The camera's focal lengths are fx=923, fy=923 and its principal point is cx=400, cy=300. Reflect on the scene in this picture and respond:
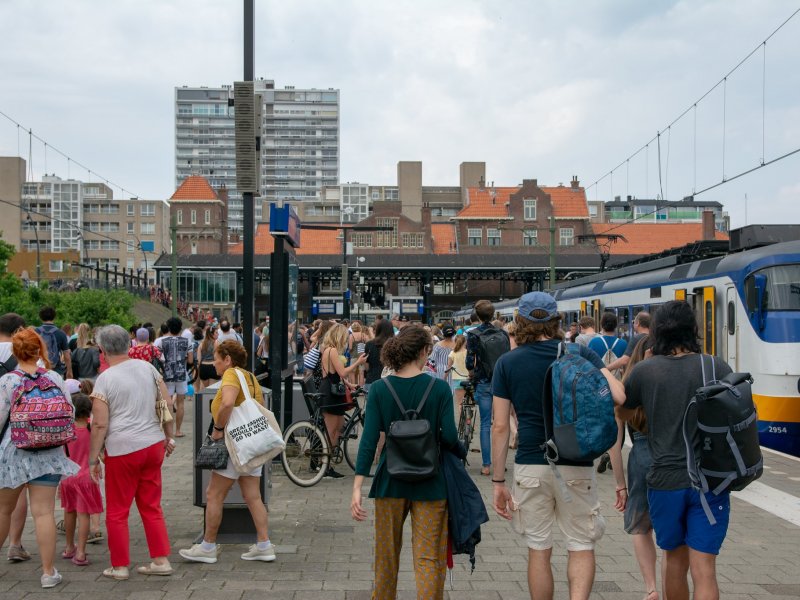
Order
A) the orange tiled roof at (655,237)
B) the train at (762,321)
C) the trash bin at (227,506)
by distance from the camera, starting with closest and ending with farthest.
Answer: the trash bin at (227,506)
the train at (762,321)
the orange tiled roof at (655,237)

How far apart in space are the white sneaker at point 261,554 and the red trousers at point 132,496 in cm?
61

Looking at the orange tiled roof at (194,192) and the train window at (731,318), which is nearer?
the train window at (731,318)

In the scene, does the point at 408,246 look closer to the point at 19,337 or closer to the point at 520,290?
the point at 520,290

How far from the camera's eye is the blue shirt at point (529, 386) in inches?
190

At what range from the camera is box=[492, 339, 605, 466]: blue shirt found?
15.8ft

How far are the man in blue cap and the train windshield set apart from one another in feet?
31.1

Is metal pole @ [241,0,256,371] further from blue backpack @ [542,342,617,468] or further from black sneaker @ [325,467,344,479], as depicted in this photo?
blue backpack @ [542,342,617,468]

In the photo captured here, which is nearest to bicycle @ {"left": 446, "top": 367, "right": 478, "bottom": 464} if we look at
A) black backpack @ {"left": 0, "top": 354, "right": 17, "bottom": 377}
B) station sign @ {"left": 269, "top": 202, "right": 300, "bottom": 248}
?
station sign @ {"left": 269, "top": 202, "right": 300, "bottom": 248}

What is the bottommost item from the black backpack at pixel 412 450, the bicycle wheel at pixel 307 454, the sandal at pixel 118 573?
the sandal at pixel 118 573

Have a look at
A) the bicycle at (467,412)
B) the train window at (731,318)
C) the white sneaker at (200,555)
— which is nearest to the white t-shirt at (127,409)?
the white sneaker at (200,555)

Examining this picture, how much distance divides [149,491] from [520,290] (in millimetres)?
76297

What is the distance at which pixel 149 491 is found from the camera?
20.7 ft

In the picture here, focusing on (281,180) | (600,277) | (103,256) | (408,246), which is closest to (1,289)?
(600,277)

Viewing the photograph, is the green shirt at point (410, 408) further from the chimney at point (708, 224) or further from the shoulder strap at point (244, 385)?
the chimney at point (708, 224)
